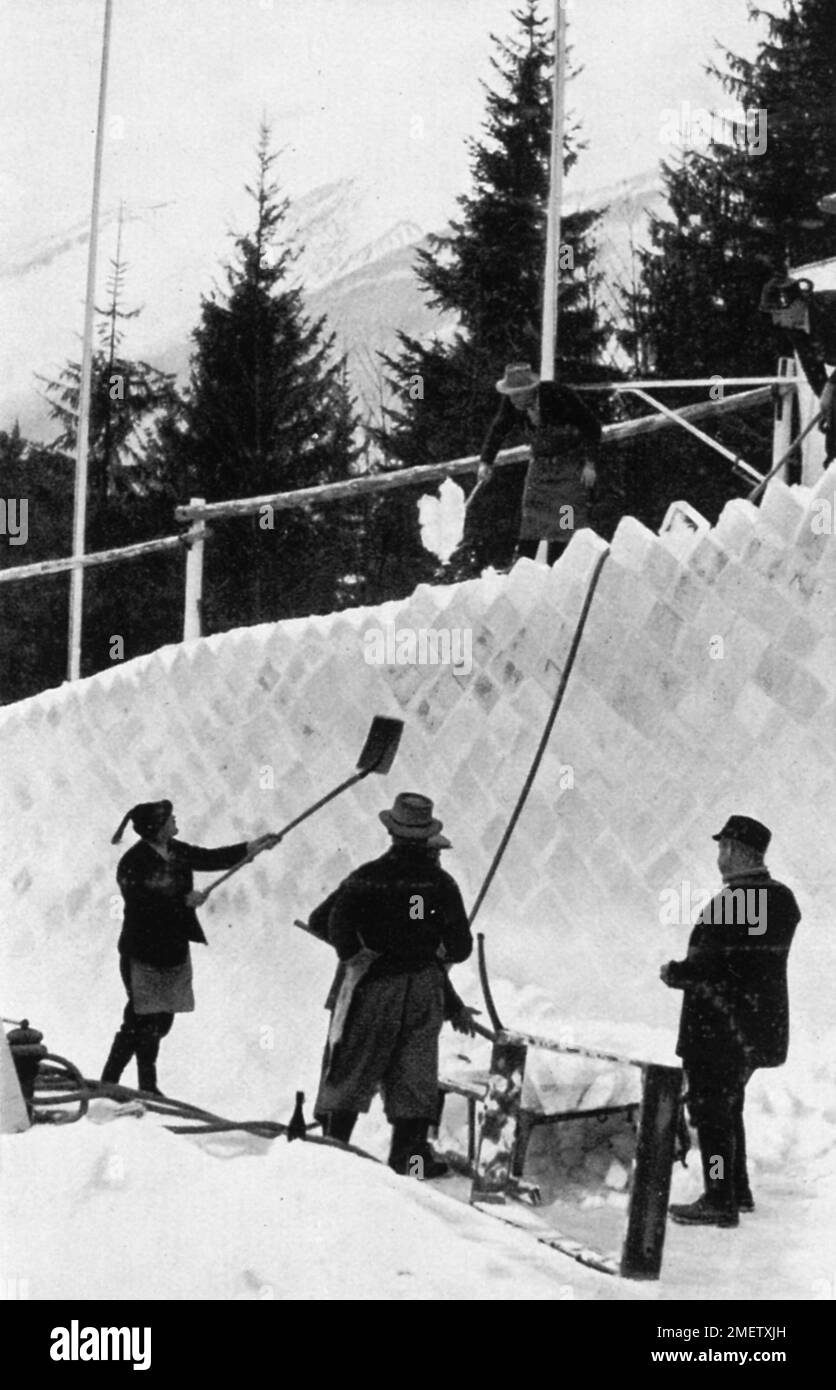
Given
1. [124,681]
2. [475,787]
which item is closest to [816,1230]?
[475,787]

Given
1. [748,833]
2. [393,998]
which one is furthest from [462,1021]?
[748,833]

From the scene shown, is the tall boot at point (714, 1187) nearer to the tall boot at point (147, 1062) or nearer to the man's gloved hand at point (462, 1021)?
the man's gloved hand at point (462, 1021)

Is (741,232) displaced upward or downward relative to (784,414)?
upward

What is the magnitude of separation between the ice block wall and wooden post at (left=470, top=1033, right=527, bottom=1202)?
834 millimetres

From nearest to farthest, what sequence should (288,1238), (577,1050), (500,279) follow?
(288,1238), (577,1050), (500,279)

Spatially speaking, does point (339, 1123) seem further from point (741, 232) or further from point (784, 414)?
point (741, 232)

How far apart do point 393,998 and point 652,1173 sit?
1.04m

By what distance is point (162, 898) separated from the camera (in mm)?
5109

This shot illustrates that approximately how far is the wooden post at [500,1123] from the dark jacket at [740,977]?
386 mm

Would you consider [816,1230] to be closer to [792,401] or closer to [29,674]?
[792,401]

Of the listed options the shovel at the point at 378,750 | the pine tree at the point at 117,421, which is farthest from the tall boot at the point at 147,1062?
the pine tree at the point at 117,421

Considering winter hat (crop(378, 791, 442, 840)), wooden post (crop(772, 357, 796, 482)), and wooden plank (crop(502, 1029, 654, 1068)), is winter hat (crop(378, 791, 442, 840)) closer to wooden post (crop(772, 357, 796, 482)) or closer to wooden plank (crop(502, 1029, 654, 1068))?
wooden plank (crop(502, 1029, 654, 1068))
